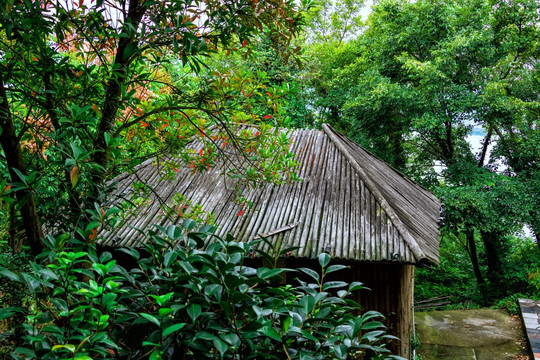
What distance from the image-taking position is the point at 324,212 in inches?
227

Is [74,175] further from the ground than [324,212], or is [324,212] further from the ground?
[324,212]

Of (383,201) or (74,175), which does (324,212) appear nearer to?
(383,201)

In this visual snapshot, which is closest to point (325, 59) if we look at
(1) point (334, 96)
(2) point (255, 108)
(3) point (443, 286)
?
(1) point (334, 96)

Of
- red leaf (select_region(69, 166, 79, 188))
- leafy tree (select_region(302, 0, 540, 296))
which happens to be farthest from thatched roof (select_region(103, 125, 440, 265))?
leafy tree (select_region(302, 0, 540, 296))

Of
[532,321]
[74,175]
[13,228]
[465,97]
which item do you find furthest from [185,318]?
[465,97]

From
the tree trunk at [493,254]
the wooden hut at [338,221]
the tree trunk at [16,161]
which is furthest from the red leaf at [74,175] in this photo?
the tree trunk at [493,254]

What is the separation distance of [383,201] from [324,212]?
0.88 m

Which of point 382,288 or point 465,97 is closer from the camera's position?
point 382,288

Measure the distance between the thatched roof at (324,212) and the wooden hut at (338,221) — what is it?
0.01 meters

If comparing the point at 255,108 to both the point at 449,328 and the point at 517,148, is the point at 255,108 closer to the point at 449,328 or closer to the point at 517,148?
the point at 449,328

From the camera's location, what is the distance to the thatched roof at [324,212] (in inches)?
201

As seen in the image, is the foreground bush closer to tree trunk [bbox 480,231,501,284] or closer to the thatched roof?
the thatched roof

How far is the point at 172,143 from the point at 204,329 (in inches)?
80.8

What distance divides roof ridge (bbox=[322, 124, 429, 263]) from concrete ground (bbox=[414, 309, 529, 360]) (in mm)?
4225
